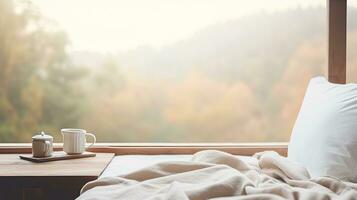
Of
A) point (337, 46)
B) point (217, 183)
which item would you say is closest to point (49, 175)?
point (217, 183)

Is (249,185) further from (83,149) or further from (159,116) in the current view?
(159,116)

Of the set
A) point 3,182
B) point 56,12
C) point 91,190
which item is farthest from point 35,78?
point 91,190

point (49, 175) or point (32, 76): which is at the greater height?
point (32, 76)

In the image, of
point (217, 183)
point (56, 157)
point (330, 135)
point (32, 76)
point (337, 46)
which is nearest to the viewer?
point (217, 183)

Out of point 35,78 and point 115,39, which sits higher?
point 115,39

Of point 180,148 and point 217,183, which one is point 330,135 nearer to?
point 217,183

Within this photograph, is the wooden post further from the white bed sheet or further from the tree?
the tree

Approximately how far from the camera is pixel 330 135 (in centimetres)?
142

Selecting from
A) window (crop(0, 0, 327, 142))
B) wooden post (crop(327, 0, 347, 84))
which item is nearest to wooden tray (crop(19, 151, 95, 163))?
window (crop(0, 0, 327, 142))

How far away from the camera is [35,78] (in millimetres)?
2529

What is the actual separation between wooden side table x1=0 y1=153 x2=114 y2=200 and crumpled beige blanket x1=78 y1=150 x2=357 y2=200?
28cm

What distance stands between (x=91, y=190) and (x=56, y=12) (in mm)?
1522

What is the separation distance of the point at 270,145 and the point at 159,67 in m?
0.83

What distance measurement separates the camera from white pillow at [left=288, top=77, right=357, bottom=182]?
4.47ft
